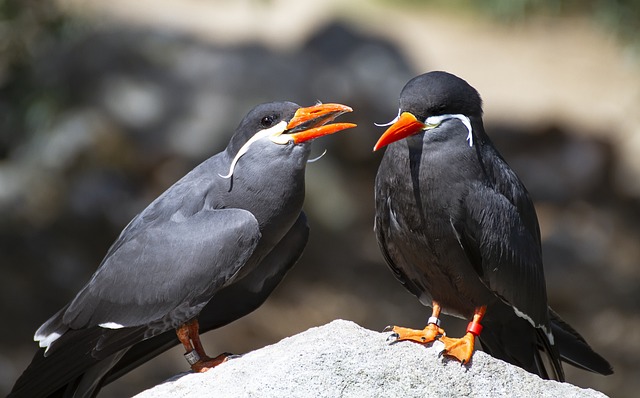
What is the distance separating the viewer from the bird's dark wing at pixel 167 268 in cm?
485

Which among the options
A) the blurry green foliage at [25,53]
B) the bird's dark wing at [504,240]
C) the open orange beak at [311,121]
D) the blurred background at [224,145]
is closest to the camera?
the bird's dark wing at [504,240]

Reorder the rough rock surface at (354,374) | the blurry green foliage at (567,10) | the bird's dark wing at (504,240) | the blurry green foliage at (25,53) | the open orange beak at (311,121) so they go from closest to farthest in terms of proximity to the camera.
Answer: the rough rock surface at (354,374) → the bird's dark wing at (504,240) → the open orange beak at (311,121) → the blurry green foliage at (25,53) → the blurry green foliage at (567,10)

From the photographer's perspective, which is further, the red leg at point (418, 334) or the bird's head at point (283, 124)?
the bird's head at point (283, 124)

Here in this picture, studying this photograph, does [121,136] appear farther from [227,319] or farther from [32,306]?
[227,319]

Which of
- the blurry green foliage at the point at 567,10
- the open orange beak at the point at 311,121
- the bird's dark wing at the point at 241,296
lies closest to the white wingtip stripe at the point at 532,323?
the bird's dark wing at the point at 241,296

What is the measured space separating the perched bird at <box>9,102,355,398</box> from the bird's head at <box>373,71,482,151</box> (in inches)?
12.1

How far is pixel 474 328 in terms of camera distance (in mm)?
4859

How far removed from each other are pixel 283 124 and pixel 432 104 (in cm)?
76

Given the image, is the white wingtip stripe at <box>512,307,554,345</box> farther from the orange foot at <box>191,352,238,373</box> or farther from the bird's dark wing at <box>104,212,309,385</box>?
the orange foot at <box>191,352,238,373</box>

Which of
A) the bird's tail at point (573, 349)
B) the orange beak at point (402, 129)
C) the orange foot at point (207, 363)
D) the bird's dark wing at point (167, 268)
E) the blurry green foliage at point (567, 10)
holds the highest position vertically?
the blurry green foliage at point (567, 10)

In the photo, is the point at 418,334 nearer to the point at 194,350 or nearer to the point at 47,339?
the point at 194,350

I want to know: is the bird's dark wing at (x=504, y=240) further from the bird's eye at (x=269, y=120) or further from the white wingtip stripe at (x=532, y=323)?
the bird's eye at (x=269, y=120)

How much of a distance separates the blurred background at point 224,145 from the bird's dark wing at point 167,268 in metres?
5.25

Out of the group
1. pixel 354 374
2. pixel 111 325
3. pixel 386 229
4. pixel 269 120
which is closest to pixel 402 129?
pixel 386 229
